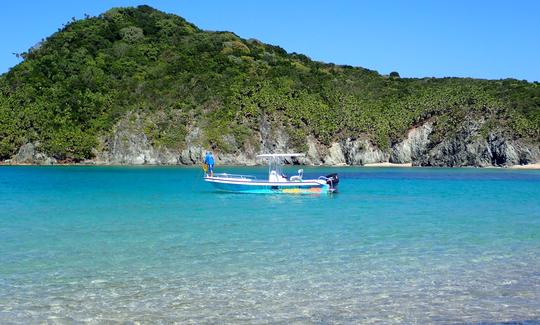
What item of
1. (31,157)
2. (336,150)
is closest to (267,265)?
(336,150)

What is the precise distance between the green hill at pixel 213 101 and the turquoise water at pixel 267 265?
8177 centimetres

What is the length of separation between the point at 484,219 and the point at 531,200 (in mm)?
12428

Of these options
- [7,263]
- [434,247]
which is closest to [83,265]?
[7,263]

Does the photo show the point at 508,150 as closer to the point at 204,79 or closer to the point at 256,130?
the point at 256,130

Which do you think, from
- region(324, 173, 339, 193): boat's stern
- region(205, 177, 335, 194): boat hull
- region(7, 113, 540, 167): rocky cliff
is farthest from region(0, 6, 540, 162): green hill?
region(324, 173, 339, 193): boat's stern

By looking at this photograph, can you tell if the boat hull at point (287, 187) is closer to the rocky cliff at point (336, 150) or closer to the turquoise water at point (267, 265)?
the turquoise water at point (267, 265)

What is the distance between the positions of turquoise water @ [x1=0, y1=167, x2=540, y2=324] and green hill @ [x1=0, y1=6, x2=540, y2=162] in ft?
268

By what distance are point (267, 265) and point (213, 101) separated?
10153 cm

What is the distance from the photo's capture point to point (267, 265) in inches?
599

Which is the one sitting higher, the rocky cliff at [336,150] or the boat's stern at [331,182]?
the rocky cliff at [336,150]

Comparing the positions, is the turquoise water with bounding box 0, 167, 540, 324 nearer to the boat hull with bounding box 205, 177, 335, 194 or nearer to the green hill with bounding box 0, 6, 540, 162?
the boat hull with bounding box 205, 177, 335, 194

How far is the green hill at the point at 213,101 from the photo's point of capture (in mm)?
108562

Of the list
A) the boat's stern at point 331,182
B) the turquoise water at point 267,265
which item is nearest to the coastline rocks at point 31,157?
the boat's stern at point 331,182

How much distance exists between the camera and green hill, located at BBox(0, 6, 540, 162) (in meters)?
109
